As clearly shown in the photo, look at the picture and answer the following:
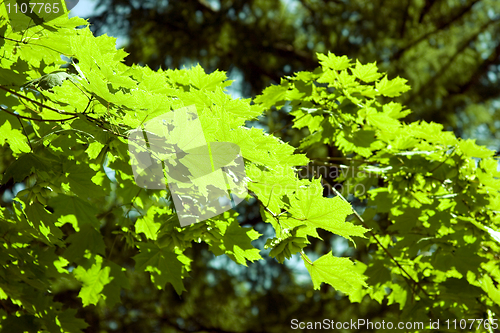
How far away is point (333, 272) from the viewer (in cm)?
116

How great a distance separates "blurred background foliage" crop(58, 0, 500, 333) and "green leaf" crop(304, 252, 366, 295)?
13.0ft

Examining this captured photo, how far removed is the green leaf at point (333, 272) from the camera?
116 cm

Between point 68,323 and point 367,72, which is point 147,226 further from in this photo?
point 367,72

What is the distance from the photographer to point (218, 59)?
5453 mm

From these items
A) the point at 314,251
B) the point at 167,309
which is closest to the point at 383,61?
the point at 314,251

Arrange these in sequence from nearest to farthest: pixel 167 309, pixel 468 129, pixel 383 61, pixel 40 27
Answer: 1. pixel 40 27
2. pixel 383 61
3. pixel 468 129
4. pixel 167 309

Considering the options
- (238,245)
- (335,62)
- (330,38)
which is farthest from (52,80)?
(330,38)

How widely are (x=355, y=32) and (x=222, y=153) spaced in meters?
4.71

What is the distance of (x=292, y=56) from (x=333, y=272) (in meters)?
4.72

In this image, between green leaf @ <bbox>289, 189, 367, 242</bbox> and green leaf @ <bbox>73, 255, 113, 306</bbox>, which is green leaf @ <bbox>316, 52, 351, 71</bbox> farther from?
green leaf @ <bbox>73, 255, 113, 306</bbox>

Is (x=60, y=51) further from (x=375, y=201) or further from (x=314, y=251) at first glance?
(x=314, y=251)

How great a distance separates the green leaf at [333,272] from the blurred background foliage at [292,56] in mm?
3952

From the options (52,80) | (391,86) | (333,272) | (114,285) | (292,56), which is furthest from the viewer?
(292,56)

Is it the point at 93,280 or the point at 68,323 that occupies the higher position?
the point at 93,280
